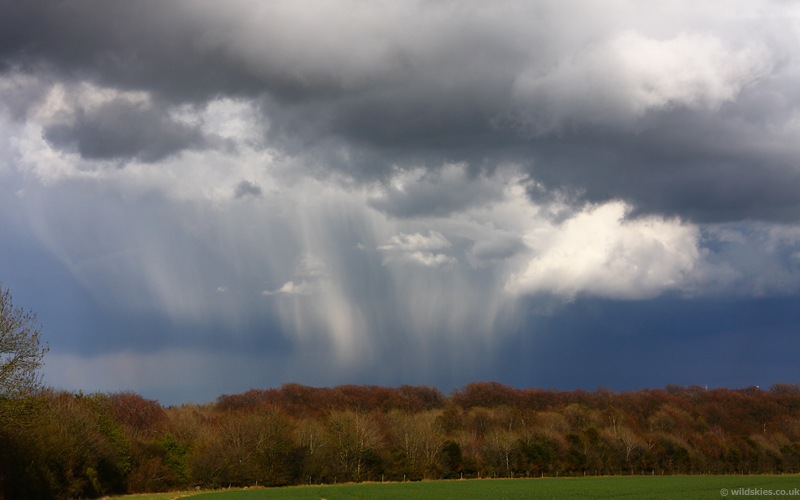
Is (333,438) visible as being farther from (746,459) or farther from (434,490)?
(746,459)

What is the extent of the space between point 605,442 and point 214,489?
7938cm

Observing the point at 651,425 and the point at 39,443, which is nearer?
the point at 39,443

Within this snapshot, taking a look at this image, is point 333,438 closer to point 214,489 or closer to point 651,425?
point 214,489

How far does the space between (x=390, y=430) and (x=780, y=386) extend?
15676 cm

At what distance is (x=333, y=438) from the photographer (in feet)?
299

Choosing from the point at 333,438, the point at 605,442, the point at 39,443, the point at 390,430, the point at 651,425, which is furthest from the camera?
the point at 651,425

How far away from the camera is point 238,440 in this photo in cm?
8275

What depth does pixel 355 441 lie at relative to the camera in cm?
9050

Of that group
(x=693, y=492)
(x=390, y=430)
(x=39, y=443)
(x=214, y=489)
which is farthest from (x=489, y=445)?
(x=39, y=443)

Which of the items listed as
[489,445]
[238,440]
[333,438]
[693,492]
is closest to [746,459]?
[489,445]

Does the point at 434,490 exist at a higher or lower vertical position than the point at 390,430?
lower

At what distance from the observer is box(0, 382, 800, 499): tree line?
5828 cm

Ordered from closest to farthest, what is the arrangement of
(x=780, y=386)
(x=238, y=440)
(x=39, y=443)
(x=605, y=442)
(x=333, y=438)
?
(x=39, y=443), (x=238, y=440), (x=333, y=438), (x=605, y=442), (x=780, y=386)

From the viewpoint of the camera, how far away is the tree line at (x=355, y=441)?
58.3m
